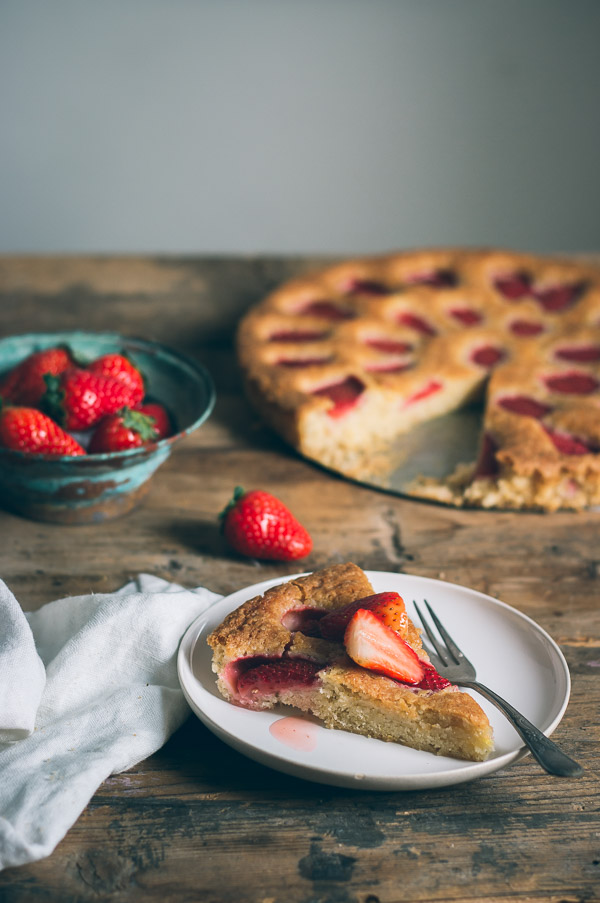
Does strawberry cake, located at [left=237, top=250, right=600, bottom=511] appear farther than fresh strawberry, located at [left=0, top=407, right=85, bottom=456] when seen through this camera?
Yes

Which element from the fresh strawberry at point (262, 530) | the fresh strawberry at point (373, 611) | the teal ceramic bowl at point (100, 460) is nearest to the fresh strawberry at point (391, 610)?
the fresh strawberry at point (373, 611)

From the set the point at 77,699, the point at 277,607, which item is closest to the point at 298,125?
the point at 277,607

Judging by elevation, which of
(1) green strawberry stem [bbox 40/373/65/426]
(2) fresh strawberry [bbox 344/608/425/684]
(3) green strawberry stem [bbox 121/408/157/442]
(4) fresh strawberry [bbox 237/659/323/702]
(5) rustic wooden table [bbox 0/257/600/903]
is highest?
(1) green strawberry stem [bbox 40/373/65/426]

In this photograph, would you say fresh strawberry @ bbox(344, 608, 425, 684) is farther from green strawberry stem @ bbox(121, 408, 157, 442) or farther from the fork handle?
green strawberry stem @ bbox(121, 408, 157, 442)

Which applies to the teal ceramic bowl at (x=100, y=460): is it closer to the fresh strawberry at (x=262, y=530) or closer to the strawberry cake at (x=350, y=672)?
the fresh strawberry at (x=262, y=530)

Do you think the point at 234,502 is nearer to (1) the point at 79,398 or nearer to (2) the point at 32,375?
(1) the point at 79,398

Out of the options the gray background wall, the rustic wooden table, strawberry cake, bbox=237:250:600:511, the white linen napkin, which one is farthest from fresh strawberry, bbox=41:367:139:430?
the gray background wall
